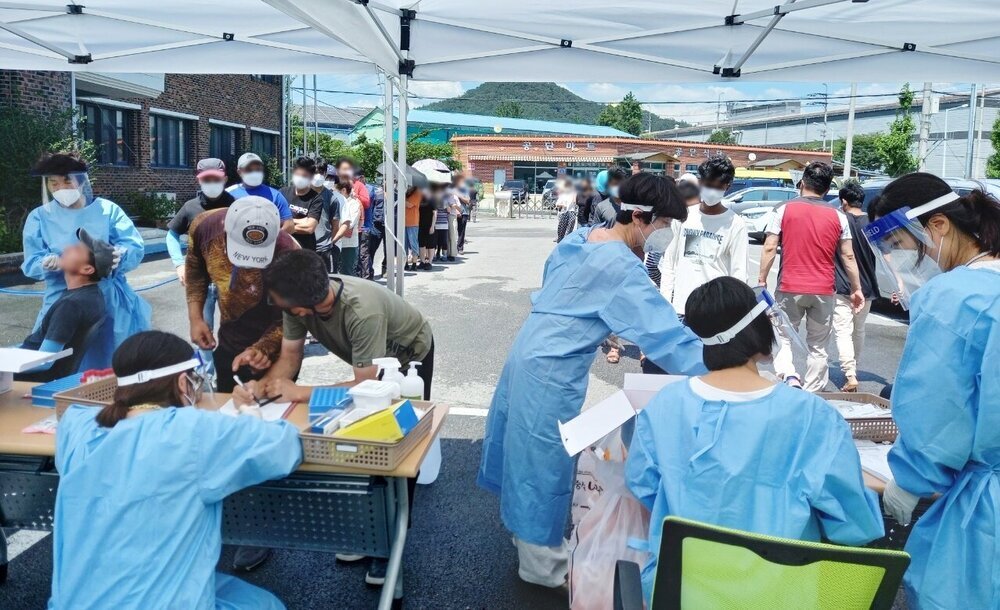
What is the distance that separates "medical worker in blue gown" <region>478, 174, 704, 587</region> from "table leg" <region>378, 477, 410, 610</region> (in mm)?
500

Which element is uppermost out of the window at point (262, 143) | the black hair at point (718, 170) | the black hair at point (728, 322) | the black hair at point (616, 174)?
the window at point (262, 143)

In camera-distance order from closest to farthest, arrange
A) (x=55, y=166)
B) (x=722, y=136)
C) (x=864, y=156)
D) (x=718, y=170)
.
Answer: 1. (x=55, y=166)
2. (x=718, y=170)
3. (x=864, y=156)
4. (x=722, y=136)

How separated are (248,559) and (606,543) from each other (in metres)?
1.73

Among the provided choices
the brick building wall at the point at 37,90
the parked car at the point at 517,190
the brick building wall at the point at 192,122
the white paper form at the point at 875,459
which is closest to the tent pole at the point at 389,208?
the white paper form at the point at 875,459

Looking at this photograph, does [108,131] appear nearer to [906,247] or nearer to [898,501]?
[906,247]

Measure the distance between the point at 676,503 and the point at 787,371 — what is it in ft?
4.29

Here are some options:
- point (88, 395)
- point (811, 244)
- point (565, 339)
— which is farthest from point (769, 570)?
point (811, 244)

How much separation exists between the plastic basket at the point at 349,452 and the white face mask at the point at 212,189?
11.4ft

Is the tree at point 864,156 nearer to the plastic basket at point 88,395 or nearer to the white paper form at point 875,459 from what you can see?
the white paper form at point 875,459

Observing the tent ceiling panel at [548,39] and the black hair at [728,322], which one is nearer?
the black hair at [728,322]

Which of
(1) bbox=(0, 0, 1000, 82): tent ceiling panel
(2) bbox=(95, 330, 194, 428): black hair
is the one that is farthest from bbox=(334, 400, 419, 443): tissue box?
(1) bbox=(0, 0, 1000, 82): tent ceiling panel

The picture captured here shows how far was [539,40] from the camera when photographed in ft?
15.6

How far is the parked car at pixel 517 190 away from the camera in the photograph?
30859 mm

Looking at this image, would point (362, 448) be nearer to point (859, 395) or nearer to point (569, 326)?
point (569, 326)
